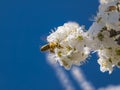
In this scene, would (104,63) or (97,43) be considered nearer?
(97,43)

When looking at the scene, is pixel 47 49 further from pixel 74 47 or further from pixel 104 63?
pixel 104 63

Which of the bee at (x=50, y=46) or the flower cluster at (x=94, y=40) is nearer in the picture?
the flower cluster at (x=94, y=40)

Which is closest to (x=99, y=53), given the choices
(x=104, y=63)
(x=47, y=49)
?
(x=104, y=63)

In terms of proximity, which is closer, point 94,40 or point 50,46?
point 94,40

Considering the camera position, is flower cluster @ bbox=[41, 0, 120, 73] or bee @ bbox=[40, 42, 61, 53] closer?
flower cluster @ bbox=[41, 0, 120, 73]

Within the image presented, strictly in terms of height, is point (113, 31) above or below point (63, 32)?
below

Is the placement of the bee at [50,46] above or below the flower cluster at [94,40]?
above

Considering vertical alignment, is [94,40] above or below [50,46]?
below

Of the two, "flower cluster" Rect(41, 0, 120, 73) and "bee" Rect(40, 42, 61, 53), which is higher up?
"bee" Rect(40, 42, 61, 53)
